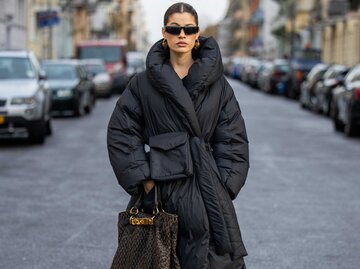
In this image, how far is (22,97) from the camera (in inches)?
722

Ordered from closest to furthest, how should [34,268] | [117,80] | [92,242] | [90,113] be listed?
[34,268] → [92,242] → [90,113] → [117,80]

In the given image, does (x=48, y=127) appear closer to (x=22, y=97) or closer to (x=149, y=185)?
(x=22, y=97)

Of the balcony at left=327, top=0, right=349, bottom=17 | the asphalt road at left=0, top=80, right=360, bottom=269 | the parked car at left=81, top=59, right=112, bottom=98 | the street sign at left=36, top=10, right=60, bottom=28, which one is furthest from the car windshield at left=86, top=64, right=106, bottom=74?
the balcony at left=327, top=0, right=349, bottom=17

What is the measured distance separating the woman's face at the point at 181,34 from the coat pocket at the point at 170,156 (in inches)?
16.6

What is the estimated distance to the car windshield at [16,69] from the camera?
1942 cm

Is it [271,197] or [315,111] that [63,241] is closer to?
[271,197]

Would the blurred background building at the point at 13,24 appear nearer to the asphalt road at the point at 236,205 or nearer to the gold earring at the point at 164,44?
the asphalt road at the point at 236,205

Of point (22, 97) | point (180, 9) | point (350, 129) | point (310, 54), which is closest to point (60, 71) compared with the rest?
point (350, 129)

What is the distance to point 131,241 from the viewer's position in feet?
16.5

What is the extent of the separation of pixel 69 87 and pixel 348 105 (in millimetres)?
8564

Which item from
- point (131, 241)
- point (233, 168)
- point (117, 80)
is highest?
point (233, 168)

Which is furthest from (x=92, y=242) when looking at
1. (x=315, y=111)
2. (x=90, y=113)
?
(x=315, y=111)

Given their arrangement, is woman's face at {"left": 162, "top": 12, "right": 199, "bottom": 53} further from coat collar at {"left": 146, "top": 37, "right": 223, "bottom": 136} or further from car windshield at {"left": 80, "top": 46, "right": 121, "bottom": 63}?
car windshield at {"left": 80, "top": 46, "right": 121, "bottom": 63}

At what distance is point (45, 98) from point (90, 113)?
10.3m
